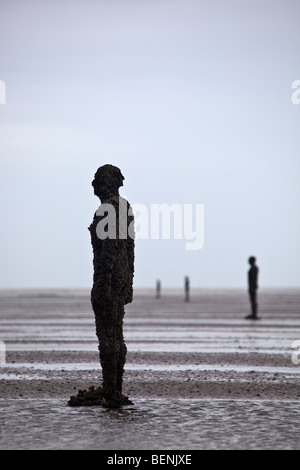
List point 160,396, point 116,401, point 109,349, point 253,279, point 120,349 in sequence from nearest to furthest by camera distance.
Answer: point 116,401
point 109,349
point 120,349
point 160,396
point 253,279

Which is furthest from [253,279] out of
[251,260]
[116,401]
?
[116,401]

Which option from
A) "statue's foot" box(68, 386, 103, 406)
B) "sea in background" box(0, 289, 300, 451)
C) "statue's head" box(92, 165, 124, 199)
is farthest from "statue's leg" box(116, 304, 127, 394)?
"statue's head" box(92, 165, 124, 199)

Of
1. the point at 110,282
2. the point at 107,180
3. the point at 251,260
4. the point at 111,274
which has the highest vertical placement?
the point at 107,180

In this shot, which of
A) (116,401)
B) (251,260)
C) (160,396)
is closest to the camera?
(116,401)

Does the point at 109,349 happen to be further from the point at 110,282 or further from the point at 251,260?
the point at 251,260

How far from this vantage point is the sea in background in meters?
8.41

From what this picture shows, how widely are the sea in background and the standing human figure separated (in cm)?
61

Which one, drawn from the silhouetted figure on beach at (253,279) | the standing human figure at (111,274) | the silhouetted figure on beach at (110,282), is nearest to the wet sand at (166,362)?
the silhouetted figure on beach at (110,282)

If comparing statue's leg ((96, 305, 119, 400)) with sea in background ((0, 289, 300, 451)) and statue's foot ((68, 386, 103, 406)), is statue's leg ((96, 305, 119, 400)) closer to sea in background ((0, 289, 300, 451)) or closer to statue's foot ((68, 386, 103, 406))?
statue's foot ((68, 386, 103, 406))

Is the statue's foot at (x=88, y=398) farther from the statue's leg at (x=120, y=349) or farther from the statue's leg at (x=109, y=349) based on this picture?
the statue's leg at (x=120, y=349)

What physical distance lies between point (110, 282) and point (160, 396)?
2077 mm

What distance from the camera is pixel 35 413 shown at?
9.90m

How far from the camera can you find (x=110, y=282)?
10648 mm
